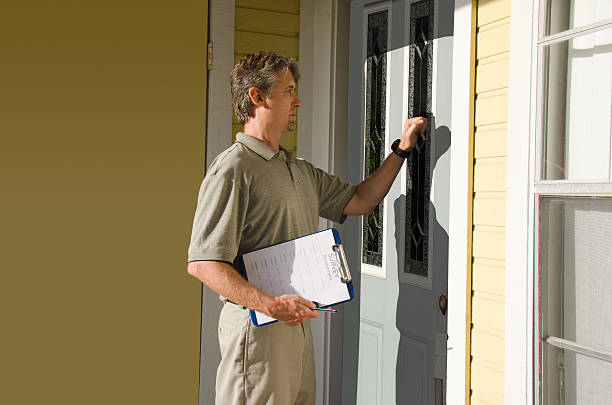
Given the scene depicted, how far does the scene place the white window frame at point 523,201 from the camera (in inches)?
81.0

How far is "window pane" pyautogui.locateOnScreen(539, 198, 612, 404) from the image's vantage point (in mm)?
1850

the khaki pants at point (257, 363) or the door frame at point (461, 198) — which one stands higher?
the door frame at point (461, 198)

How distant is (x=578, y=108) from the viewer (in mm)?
1938

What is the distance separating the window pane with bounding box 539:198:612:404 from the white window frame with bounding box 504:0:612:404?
1.4 inches

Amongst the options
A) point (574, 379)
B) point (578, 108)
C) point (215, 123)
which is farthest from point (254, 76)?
point (574, 379)

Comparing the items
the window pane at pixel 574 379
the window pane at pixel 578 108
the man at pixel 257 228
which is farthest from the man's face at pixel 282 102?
the window pane at pixel 574 379

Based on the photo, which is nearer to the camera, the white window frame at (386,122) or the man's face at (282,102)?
the man's face at (282,102)

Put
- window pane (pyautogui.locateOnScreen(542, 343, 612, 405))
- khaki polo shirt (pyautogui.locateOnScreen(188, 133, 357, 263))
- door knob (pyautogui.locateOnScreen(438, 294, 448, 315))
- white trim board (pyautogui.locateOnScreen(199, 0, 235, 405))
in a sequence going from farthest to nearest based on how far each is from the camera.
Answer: white trim board (pyautogui.locateOnScreen(199, 0, 235, 405))
door knob (pyautogui.locateOnScreen(438, 294, 448, 315))
khaki polo shirt (pyautogui.locateOnScreen(188, 133, 357, 263))
window pane (pyautogui.locateOnScreen(542, 343, 612, 405))

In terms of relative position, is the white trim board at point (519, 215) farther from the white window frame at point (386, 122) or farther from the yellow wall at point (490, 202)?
the white window frame at point (386, 122)

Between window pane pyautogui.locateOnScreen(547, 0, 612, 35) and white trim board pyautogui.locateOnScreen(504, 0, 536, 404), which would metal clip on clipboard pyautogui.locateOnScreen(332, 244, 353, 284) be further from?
window pane pyautogui.locateOnScreen(547, 0, 612, 35)

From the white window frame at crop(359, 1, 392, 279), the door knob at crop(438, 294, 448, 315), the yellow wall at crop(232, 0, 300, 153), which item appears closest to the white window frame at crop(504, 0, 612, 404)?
the door knob at crop(438, 294, 448, 315)

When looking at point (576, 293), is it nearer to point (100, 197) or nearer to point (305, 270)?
point (305, 270)

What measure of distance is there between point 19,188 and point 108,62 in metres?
0.67

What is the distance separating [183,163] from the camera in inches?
124
